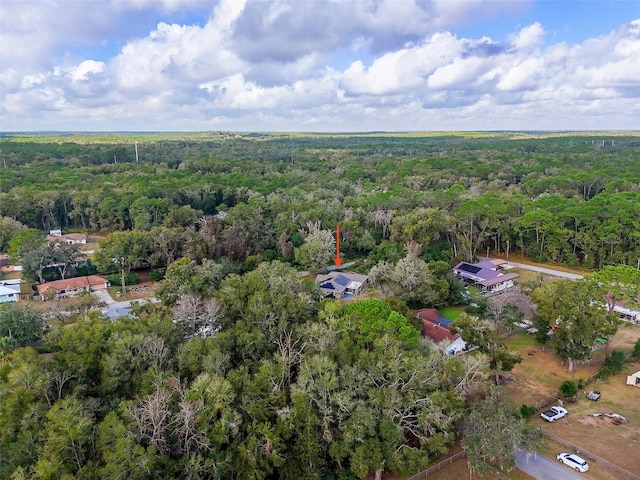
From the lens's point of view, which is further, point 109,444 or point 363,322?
point 363,322

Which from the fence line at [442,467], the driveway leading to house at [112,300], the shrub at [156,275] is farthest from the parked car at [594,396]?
the shrub at [156,275]

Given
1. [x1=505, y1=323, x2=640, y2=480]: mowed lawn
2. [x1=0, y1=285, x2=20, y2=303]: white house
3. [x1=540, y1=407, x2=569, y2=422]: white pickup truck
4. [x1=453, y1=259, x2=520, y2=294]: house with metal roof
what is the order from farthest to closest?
[x1=453, y1=259, x2=520, y2=294]: house with metal roof → [x1=0, y1=285, x2=20, y2=303]: white house → [x1=540, y1=407, x2=569, y2=422]: white pickup truck → [x1=505, y1=323, x2=640, y2=480]: mowed lawn

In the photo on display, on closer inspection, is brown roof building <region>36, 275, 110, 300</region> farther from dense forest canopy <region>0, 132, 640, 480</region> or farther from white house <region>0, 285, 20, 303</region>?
white house <region>0, 285, 20, 303</region>

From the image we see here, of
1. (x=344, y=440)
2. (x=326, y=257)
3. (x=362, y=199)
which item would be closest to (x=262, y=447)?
(x=344, y=440)

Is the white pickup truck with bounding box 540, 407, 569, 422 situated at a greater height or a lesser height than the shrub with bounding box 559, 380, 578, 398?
lesser

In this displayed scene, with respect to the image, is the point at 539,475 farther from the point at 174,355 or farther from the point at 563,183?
the point at 563,183

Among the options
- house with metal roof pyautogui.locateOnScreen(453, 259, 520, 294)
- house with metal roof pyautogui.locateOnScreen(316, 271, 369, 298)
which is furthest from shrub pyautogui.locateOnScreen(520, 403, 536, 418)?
house with metal roof pyautogui.locateOnScreen(316, 271, 369, 298)

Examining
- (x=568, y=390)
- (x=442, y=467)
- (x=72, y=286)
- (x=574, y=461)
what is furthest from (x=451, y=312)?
(x=72, y=286)
